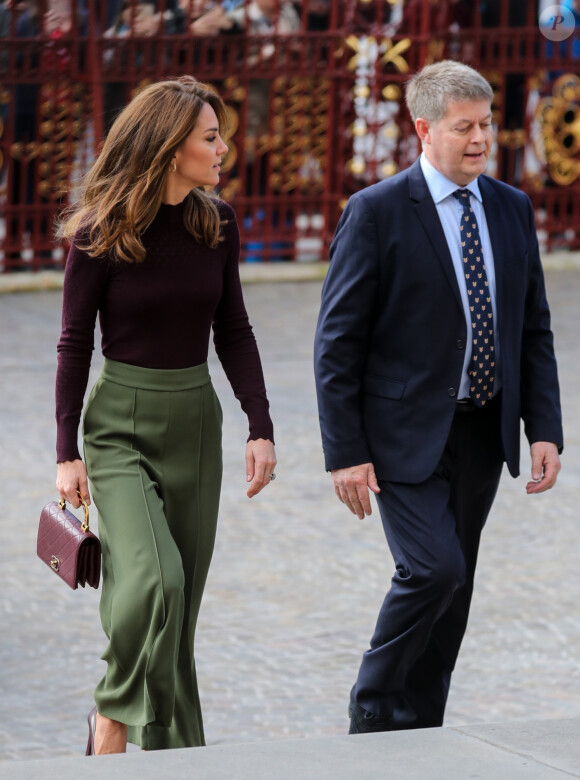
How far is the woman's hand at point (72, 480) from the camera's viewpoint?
386 cm

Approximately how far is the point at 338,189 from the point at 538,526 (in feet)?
21.6

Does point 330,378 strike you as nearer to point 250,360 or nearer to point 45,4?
point 250,360

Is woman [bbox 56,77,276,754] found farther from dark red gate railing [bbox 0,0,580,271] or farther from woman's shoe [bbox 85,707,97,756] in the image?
dark red gate railing [bbox 0,0,580,271]

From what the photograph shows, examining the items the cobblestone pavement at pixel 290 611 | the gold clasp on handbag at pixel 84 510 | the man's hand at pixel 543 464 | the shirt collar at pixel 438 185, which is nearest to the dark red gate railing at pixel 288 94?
the cobblestone pavement at pixel 290 611

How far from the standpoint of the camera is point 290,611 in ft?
18.3

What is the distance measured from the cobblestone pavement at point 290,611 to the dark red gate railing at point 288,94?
173 inches

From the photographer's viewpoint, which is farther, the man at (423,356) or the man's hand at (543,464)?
the man's hand at (543,464)

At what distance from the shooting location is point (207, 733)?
4.60 metres

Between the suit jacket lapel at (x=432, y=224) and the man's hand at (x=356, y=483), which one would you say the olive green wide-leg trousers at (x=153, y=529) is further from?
the suit jacket lapel at (x=432, y=224)

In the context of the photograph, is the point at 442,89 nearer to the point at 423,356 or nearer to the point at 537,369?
the point at 423,356

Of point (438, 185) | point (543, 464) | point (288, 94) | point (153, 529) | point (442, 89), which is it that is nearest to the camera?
point (153, 529)

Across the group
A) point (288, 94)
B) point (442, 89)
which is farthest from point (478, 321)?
point (288, 94)

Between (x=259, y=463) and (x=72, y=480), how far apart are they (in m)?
0.47

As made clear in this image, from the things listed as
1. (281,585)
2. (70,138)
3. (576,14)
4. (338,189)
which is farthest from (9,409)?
(576,14)
